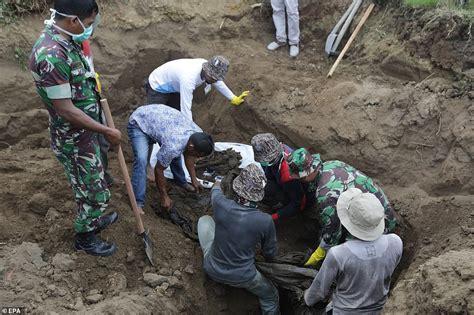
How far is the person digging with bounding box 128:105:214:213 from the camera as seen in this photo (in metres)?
4.36

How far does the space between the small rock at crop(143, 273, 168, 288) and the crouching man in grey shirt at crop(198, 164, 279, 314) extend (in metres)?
0.40

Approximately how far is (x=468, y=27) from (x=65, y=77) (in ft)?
14.6

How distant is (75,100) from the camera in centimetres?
334

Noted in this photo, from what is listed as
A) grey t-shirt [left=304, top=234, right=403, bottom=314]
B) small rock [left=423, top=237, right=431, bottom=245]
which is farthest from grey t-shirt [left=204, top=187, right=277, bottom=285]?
small rock [left=423, top=237, right=431, bottom=245]

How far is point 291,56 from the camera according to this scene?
23.4 ft

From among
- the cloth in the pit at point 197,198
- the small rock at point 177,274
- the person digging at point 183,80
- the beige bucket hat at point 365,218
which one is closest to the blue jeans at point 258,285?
the small rock at point 177,274

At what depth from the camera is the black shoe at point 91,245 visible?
3.93m

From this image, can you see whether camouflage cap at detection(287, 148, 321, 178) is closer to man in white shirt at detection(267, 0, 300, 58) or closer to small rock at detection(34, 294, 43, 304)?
small rock at detection(34, 294, 43, 304)

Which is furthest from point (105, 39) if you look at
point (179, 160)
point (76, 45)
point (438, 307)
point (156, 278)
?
point (438, 307)

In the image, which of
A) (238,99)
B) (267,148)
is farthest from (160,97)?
(267,148)

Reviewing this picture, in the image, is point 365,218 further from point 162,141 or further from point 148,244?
point 162,141

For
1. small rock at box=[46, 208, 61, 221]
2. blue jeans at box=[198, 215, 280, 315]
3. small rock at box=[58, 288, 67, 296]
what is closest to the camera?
small rock at box=[58, 288, 67, 296]

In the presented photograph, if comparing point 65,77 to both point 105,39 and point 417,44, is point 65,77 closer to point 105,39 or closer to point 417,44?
point 105,39

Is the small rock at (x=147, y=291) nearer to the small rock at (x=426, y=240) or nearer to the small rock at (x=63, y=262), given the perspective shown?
the small rock at (x=63, y=262)
